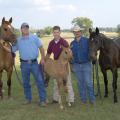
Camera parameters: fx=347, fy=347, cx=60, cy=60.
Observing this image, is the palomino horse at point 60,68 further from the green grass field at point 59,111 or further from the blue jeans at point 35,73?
the green grass field at point 59,111

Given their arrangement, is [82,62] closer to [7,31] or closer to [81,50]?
[81,50]

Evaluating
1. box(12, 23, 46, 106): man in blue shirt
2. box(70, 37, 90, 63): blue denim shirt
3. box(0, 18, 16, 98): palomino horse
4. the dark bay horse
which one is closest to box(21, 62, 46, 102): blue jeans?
box(12, 23, 46, 106): man in blue shirt

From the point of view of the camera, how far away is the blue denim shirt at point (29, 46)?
8.57m

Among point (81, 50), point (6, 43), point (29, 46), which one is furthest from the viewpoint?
point (6, 43)

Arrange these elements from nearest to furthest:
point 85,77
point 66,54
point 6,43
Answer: point 66,54, point 85,77, point 6,43

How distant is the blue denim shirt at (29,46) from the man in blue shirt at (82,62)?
36.0 inches

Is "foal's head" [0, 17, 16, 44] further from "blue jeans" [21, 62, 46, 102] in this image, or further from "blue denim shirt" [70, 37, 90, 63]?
"blue denim shirt" [70, 37, 90, 63]

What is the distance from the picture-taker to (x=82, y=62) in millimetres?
8750

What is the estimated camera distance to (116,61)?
9.34m

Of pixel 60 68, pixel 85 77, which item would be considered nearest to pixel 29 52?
pixel 60 68

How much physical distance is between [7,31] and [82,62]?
2.16 meters

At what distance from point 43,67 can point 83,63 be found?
102 centimetres

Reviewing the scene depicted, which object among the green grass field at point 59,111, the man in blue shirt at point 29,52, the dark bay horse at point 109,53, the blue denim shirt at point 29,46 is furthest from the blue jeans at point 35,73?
the dark bay horse at point 109,53

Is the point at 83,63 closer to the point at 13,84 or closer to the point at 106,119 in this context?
the point at 106,119
